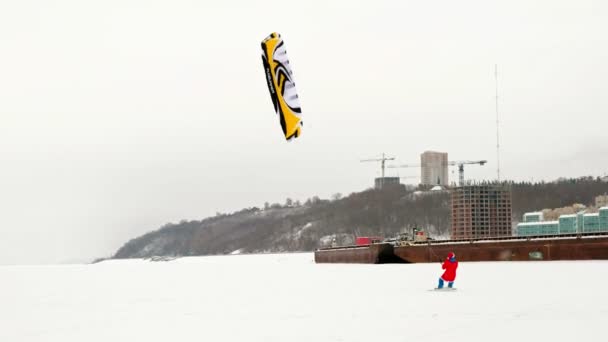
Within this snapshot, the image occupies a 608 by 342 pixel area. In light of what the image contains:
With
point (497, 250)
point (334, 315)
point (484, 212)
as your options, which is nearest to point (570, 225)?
point (484, 212)

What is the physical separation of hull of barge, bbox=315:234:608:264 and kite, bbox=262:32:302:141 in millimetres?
33111

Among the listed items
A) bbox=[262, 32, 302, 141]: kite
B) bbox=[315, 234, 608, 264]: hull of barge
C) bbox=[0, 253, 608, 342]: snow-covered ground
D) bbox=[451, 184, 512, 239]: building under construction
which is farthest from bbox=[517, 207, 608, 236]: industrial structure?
bbox=[262, 32, 302, 141]: kite

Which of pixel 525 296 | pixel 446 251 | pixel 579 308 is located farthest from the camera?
pixel 446 251

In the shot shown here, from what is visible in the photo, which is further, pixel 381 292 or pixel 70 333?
pixel 381 292

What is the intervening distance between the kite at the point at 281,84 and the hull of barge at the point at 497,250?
33.1 m

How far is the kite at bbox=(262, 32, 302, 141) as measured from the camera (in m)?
19.0

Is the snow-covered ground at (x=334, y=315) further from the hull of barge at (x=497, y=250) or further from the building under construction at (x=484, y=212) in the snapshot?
the building under construction at (x=484, y=212)

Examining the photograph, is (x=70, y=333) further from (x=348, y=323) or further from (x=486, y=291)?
(x=486, y=291)

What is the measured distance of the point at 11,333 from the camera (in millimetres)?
13773

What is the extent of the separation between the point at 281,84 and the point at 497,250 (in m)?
37.7

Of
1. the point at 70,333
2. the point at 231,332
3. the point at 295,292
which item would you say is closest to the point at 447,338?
the point at 231,332

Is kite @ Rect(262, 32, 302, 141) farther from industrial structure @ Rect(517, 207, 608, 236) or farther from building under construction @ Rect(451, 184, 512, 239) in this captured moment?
building under construction @ Rect(451, 184, 512, 239)

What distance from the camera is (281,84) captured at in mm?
19281

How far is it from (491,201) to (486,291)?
182270mm
